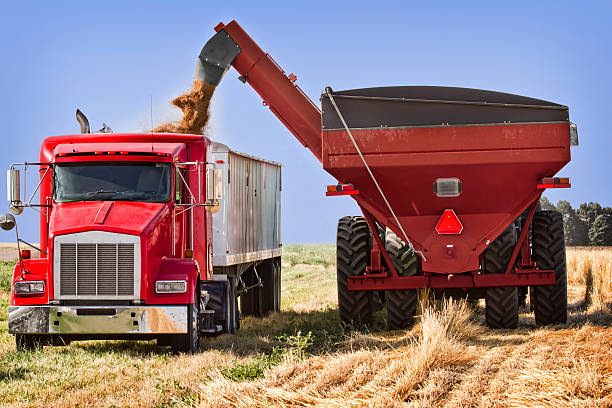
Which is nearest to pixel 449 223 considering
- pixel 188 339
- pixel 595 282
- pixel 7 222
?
pixel 188 339

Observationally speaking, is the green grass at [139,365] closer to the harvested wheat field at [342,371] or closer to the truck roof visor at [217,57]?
the harvested wheat field at [342,371]

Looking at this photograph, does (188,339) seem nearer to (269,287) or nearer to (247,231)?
(247,231)

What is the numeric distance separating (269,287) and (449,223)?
23.6 feet

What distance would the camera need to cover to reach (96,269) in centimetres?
1190

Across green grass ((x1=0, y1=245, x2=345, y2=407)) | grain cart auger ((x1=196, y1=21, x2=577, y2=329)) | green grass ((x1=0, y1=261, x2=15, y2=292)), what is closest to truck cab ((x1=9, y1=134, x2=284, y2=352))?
green grass ((x1=0, y1=245, x2=345, y2=407))

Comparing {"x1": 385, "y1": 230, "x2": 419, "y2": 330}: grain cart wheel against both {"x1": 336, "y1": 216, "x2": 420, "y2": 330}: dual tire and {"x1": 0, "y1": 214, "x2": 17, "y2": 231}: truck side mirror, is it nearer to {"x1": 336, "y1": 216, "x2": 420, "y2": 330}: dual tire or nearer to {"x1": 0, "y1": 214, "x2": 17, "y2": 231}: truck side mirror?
{"x1": 336, "y1": 216, "x2": 420, "y2": 330}: dual tire

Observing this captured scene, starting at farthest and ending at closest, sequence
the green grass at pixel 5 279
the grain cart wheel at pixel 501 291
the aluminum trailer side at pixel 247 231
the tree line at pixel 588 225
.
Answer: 1. the tree line at pixel 588 225
2. the green grass at pixel 5 279
3. the aluminum trailer side at pixel 247 231
4. the grain cart wheel at pixel 501 291

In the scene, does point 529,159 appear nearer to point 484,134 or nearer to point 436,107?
point 484,134

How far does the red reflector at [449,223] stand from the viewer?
43.7ft

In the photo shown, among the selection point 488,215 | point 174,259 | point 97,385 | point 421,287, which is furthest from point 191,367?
point 488,215

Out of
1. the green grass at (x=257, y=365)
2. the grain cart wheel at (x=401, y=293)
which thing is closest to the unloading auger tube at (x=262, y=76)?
the grain cart wheel at (x=401, y=293)

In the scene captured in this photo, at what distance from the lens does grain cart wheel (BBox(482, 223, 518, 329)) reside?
13.8 metres

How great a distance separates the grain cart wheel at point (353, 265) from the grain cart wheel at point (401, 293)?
42 cm

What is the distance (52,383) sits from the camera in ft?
32.3
